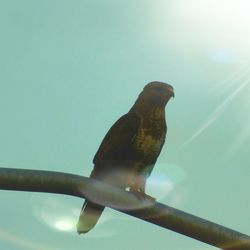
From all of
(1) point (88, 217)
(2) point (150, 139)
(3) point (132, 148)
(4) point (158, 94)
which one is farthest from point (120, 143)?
(1) point (88, 217)

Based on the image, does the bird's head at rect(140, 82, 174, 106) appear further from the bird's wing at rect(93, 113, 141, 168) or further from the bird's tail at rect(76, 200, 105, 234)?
the bird's tail at rect(76, 200, 105, 234)

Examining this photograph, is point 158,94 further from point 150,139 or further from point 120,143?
point 120,143

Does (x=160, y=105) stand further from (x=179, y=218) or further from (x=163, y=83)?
(x=179, y=218)

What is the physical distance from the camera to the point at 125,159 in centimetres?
707

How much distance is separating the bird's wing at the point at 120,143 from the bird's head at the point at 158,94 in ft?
1.13

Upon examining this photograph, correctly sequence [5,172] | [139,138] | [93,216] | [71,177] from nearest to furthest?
[5,172]
[71,177]
[93,216]
[139,138]

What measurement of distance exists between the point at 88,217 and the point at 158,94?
2.31 meters

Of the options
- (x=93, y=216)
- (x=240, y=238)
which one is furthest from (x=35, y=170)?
(x=93, y=216)

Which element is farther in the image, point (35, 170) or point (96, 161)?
point (96, 161)

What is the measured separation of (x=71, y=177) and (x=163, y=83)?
13.8 ft

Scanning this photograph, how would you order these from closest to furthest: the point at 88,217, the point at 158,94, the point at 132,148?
1. the point at 88,217
2. the point at 132,148
3. the point at 158,94

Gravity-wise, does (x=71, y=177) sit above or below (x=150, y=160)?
below

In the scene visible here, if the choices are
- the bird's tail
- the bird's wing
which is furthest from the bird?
the bird's tail

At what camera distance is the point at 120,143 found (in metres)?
7.03
